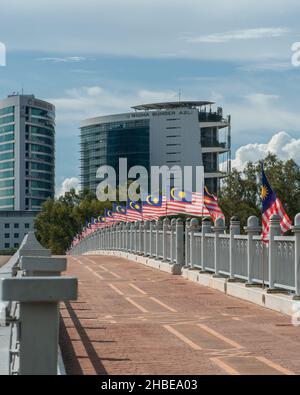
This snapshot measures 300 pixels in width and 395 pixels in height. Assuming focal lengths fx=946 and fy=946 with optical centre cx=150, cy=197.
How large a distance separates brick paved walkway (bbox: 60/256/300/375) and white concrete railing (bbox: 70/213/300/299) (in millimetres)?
746

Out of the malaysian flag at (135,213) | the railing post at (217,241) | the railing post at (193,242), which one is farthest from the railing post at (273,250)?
the malaysian flag at (135,213)

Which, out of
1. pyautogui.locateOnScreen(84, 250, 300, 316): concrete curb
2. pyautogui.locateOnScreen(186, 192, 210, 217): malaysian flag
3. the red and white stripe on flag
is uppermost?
pyautogui.locateOnScreen(186, 192, 210, 217): malaysian flag

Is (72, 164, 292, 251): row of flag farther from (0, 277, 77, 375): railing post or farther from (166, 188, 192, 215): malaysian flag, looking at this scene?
(0, 277, 77, 375): railing post

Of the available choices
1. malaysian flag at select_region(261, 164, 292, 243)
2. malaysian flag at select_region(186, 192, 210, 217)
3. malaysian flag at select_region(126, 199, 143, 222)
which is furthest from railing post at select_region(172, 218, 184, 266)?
malaysian flag at select_region(126, 199, 143, 222)

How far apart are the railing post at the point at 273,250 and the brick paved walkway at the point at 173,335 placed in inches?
28.5

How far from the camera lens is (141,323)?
56.3ft

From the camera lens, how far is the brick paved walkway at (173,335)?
12117 mm

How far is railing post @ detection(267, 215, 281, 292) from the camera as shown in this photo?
19844mm

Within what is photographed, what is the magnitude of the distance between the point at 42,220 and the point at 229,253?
156 meters

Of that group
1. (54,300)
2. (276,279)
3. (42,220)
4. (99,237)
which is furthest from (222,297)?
(42,220)

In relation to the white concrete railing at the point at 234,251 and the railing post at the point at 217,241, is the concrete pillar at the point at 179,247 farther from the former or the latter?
the railing post at the point at 217,241
